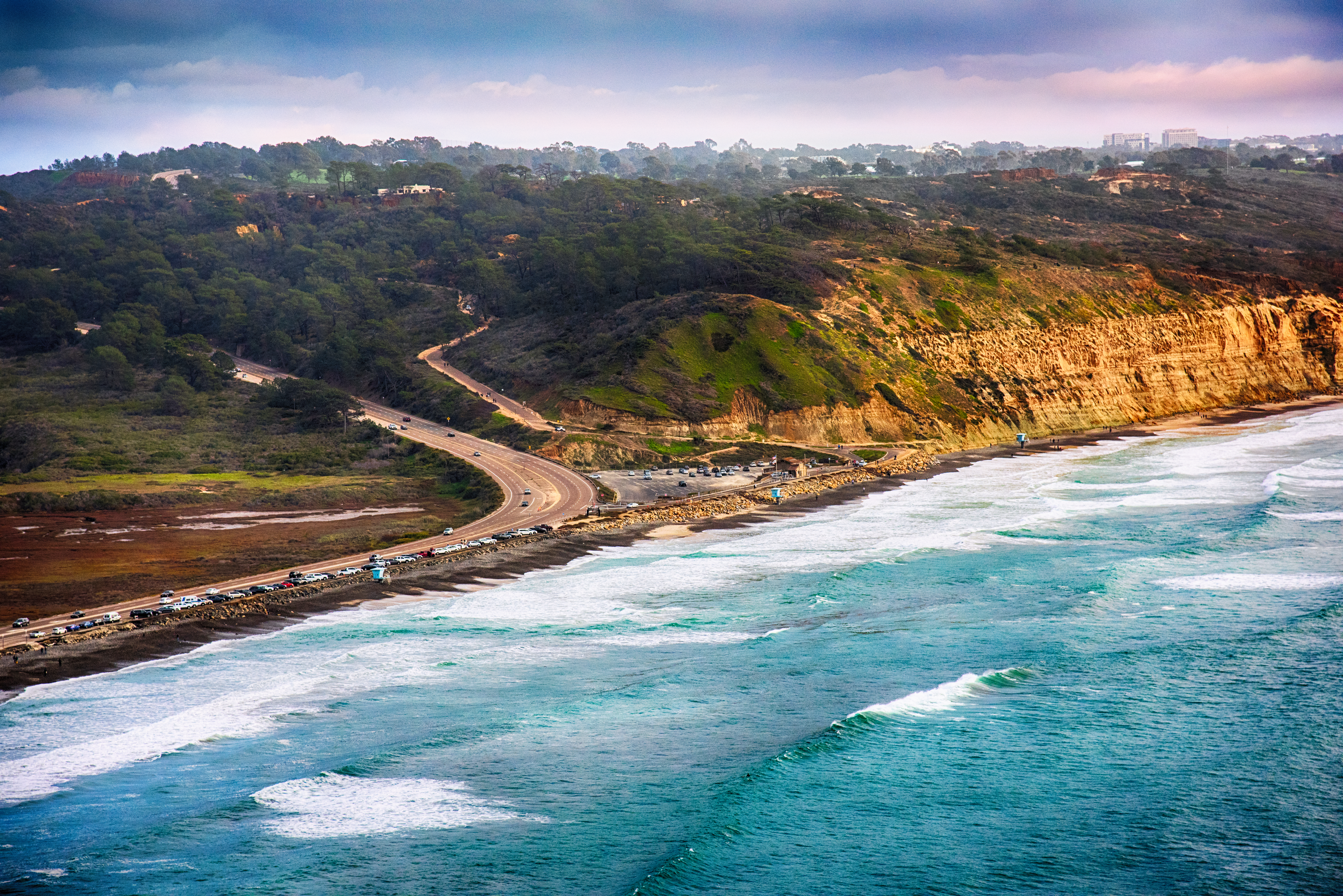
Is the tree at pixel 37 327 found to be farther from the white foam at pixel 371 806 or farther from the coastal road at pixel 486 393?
the white foam at pixel 371 806

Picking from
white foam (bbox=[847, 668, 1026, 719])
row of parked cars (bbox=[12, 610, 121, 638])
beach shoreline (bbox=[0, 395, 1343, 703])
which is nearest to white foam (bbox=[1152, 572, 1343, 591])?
white foam (bbox=[847, 668, 1026, 719])

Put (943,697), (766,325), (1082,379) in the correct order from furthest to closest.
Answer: (1082,379), (766,325), (943,697)

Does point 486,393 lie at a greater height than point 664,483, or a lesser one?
greater

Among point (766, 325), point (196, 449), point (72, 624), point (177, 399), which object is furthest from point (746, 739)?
point (177, 399)

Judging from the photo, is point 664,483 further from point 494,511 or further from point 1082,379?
point 1082,379

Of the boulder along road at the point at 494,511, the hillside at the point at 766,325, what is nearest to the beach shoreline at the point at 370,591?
the boulder along road at the point at 494,511
